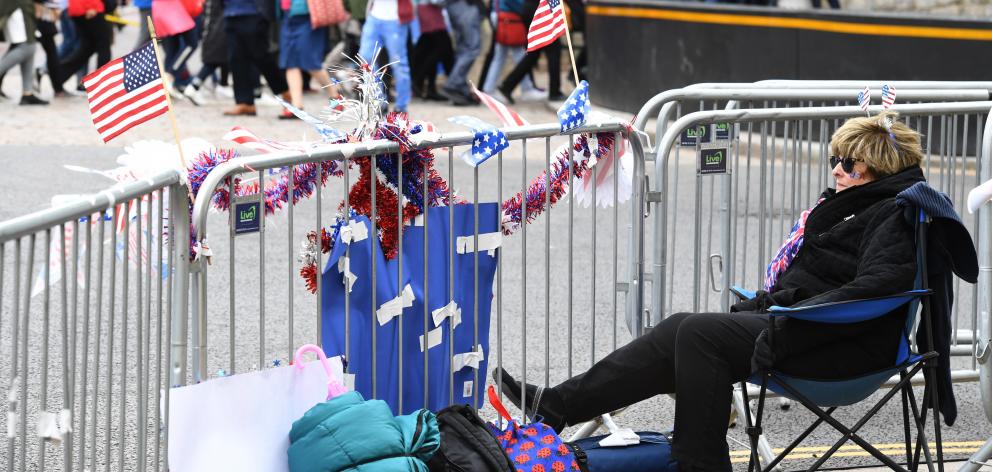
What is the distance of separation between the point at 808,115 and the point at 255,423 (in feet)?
8.41

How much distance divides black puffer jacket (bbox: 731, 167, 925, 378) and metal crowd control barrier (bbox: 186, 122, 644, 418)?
68cm

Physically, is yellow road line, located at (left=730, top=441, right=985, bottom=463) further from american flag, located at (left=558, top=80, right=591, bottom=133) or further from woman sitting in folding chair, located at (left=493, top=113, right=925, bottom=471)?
american flag, located at (left=558, top=80, right=591, bottom=133)

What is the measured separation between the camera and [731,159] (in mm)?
5484

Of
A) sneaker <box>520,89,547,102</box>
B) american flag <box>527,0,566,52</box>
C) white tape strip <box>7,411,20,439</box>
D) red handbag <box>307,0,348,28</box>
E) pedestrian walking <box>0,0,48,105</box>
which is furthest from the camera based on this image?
sneaker <box>520,89,547,102</box>

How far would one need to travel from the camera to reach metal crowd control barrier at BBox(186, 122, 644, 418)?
12.8 ft

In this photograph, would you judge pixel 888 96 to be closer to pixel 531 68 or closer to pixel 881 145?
pixel 881 145

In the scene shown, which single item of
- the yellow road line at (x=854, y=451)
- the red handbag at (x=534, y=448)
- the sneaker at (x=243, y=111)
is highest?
the sneaker at (x=243, y=111)

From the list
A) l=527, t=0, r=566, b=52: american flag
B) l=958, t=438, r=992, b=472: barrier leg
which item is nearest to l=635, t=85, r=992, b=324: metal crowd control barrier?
l=527, t=0, r=566, b=52: american flag

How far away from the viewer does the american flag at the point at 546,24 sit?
5.25 m

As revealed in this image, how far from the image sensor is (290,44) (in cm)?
1435

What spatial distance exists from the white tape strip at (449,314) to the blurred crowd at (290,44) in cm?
811

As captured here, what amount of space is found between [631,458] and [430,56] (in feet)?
38.2

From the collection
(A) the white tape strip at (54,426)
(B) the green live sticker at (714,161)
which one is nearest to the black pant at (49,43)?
(B) the green live sticker at (714,161)

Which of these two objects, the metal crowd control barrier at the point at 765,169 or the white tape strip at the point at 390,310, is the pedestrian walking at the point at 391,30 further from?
the white tape strip at the point at 390,310
